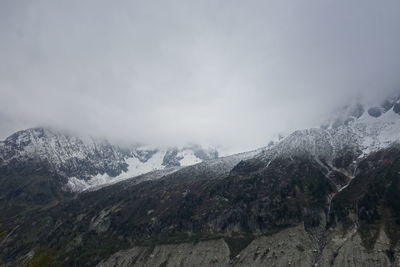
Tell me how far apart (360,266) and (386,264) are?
12944 mm

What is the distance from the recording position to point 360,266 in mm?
197250

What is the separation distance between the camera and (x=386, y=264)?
19350 centimetres
